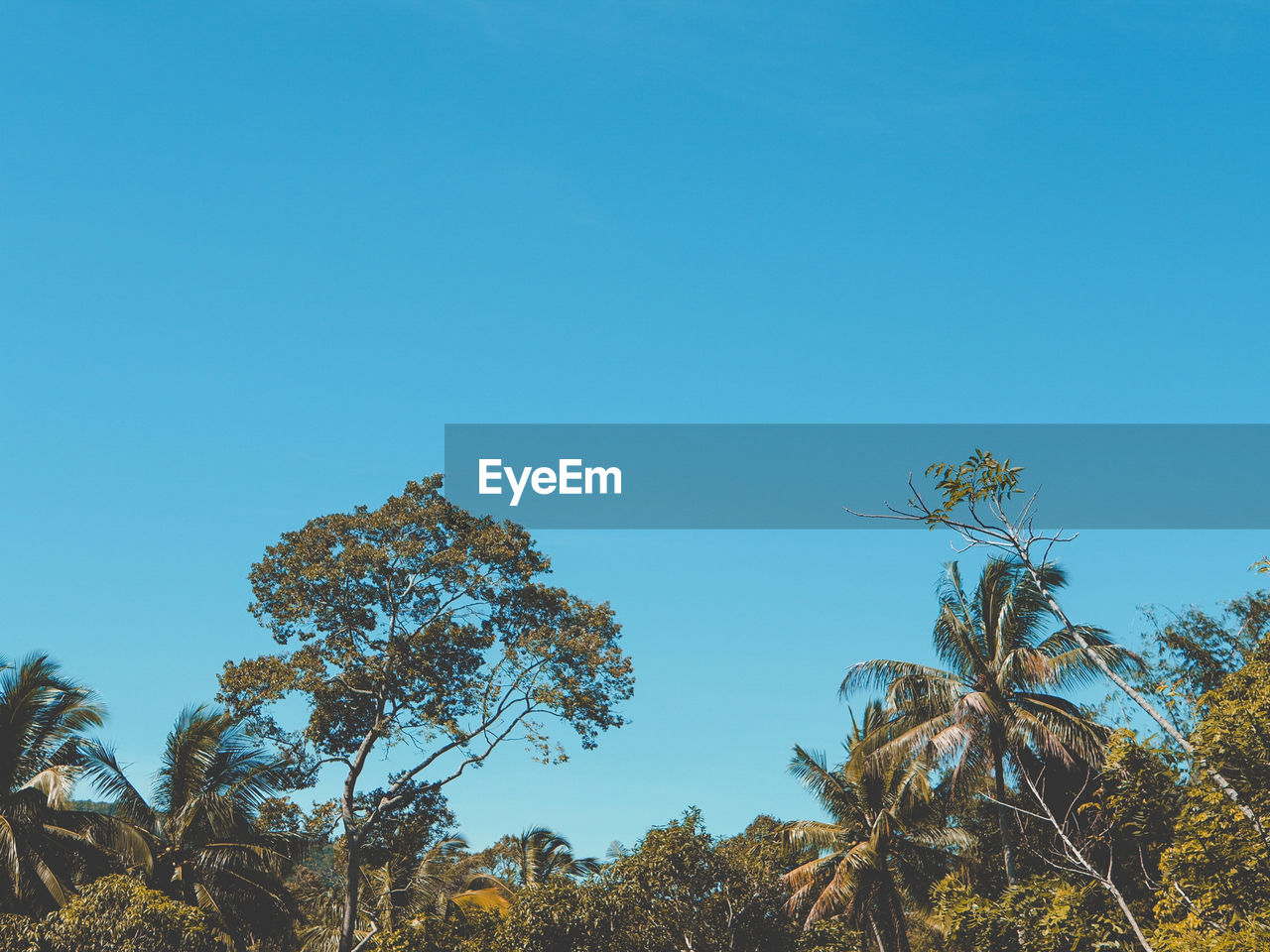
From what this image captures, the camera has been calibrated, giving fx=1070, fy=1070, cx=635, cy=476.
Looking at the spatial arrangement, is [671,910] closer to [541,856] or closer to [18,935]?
[18,935]

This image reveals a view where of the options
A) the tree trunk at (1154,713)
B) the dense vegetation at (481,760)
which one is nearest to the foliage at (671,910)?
the dense vegetation at (481,760)

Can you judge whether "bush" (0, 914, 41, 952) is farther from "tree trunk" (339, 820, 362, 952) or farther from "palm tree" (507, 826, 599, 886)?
"palm tree" (507, 826, 599, 886)

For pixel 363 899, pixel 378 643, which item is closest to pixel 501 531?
pixel 378 643

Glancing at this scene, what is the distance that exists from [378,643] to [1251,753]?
18.6 metres

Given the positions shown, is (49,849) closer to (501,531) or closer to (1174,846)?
(501,531)

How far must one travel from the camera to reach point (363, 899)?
35188 mm

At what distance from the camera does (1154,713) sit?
9.59 metres

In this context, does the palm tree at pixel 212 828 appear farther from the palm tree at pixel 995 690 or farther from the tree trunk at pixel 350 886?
the palm tree at pixel 995 690

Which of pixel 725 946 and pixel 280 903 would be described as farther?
pixel 280 903

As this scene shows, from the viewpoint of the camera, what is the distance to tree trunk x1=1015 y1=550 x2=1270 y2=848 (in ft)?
30.7

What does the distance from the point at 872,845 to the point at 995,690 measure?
5689 mm

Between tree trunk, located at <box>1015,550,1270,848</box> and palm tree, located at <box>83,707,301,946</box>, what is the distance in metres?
19.1

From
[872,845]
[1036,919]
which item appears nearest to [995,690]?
[872,845]

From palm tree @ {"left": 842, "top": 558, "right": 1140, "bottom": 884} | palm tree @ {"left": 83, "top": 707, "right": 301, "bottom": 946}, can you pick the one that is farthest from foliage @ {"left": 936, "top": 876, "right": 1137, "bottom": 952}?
palm tree @ {"left": 83, "top": 707, "right": 301, "bottom": 946}
